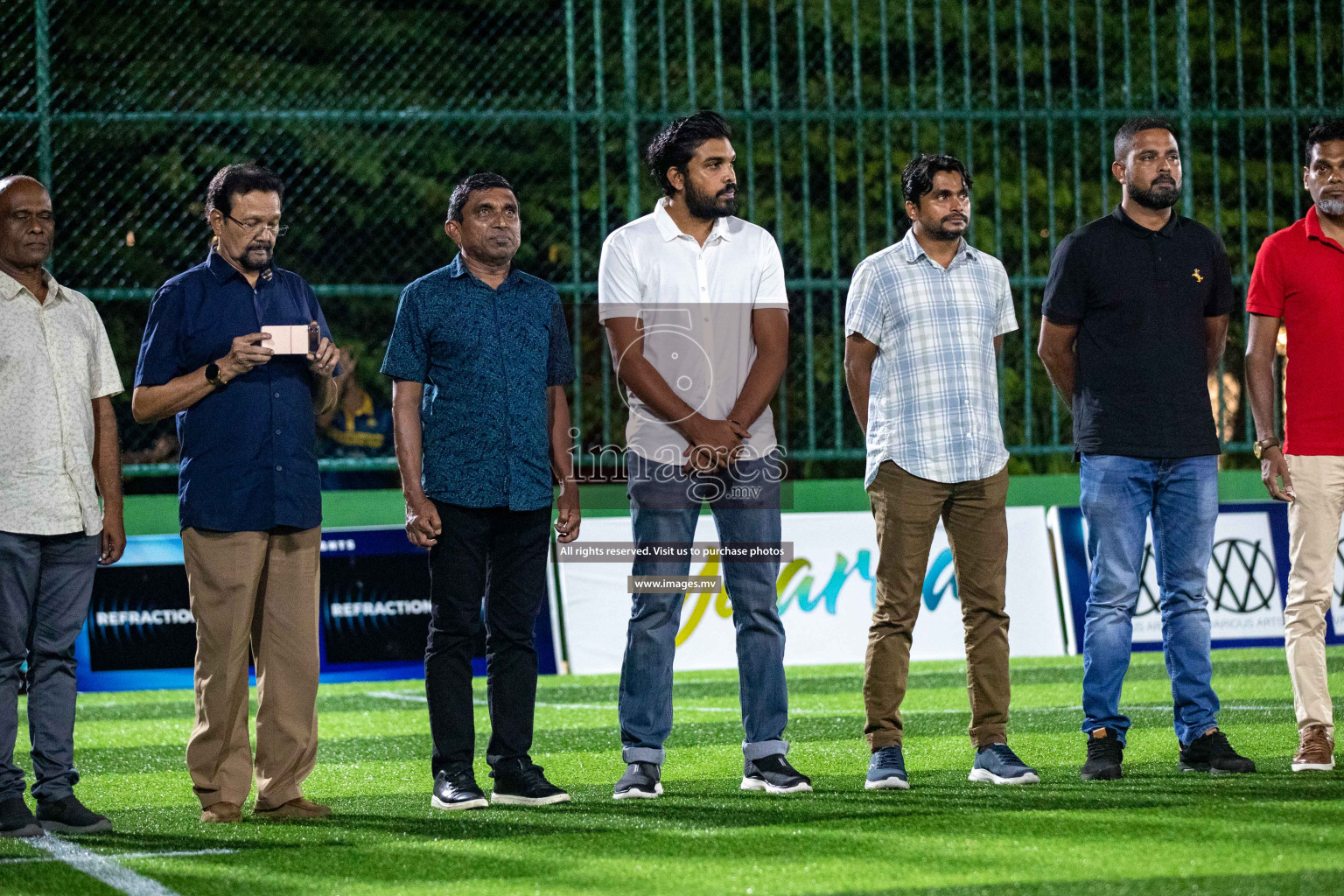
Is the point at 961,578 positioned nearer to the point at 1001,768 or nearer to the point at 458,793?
the point at 1001,768

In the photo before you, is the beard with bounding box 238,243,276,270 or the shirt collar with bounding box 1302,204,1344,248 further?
the shirt collar with bounding box 1302,204,1344,248

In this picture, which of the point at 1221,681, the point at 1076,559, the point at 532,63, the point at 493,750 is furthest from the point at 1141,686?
the point at 532,63

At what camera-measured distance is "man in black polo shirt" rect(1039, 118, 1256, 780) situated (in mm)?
5852

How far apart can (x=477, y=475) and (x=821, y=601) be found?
5.85 m

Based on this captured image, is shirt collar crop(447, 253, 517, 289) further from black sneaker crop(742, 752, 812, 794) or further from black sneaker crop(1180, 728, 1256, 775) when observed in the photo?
black sneaker crop(1180, 728, 1256, 775)

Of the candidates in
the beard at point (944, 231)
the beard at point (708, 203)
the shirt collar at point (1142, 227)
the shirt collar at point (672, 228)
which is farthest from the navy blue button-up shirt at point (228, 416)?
the shirt collar at point (1142, 227)

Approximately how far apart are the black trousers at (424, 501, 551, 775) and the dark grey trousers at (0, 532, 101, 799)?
1.16 meters

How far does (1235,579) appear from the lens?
11227mm

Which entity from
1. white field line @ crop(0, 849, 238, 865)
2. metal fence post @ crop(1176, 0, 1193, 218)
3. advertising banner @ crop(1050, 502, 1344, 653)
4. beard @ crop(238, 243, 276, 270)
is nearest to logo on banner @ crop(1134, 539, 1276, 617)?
advertising banner @ crop(1050, 502, 1344, 653)

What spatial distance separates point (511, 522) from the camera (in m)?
5.58

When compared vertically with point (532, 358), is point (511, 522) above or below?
below

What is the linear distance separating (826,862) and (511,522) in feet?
5.71

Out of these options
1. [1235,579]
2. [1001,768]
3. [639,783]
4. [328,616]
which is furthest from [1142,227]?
[328,616]

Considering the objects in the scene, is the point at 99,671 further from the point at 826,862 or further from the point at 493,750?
the point at 826,862
